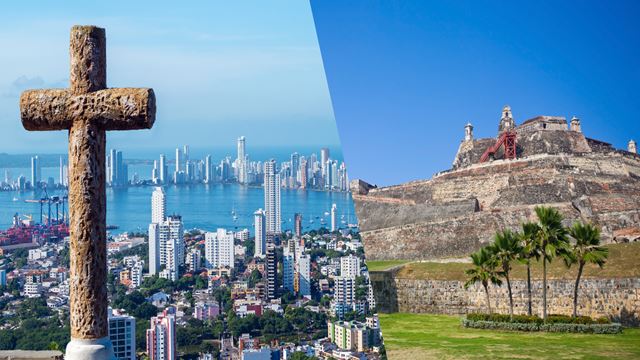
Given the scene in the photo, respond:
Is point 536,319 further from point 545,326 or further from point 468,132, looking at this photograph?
point 468,132

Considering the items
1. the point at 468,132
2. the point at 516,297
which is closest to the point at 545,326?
the point at 516,297

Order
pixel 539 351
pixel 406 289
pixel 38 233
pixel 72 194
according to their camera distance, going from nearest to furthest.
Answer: pixel 72 194 < pixel 539 351 < pixel 406 289 < pixel 38 233

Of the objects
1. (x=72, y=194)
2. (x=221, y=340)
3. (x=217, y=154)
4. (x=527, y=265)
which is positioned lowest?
(x=221, y=340)

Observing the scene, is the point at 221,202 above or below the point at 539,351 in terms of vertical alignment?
A: above

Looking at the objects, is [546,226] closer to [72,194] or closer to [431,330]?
[431,330]

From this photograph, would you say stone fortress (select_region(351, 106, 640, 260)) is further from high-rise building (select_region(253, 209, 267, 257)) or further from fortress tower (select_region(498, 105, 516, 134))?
high-rise building (select_region(253, 209, 267, 257))

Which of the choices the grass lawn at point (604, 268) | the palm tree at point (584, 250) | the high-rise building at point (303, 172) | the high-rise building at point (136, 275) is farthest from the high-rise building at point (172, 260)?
the palm tree at point (584, 250)

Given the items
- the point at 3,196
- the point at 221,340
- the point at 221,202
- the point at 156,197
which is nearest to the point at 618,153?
the point at 221,340

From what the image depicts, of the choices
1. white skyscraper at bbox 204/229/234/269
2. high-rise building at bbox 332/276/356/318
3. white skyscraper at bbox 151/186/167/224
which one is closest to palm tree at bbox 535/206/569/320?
high-rise building at bbox 332/276/356/318
